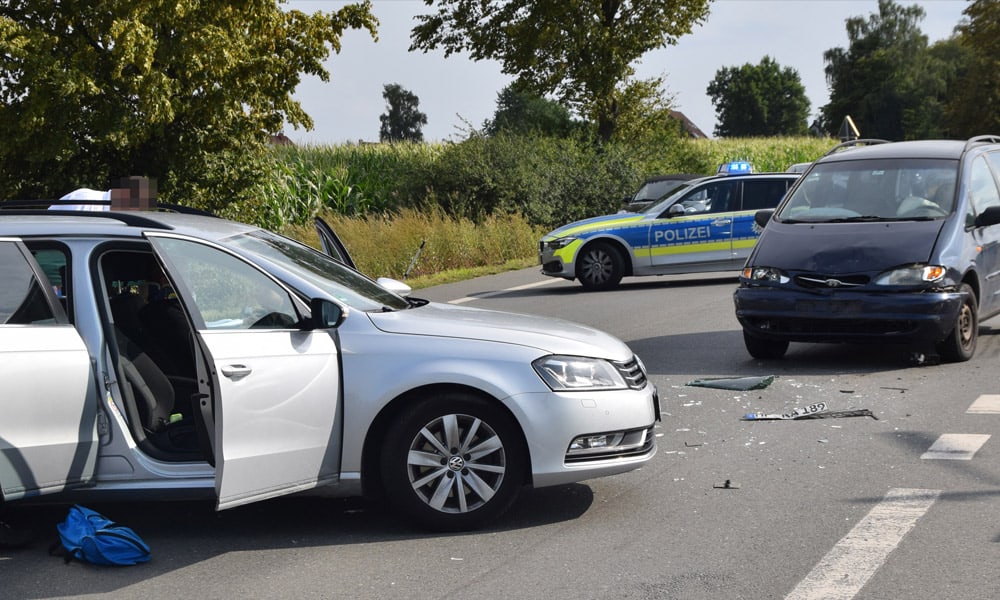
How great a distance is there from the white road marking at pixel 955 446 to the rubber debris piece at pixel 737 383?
202cm

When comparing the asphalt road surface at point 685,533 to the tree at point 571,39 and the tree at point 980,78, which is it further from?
the tree at point 980,78

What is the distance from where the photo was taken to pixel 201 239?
234 inches

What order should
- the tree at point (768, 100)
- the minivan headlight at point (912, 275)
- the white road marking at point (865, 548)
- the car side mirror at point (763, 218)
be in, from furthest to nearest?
the tree at point (768, 100), the car side mirror at point (763, 218), the minivan headlight at point (912, 275), the white road marking at point (865, 548)

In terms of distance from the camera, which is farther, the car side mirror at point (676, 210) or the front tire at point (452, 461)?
the car side mirror at point (676, 210)

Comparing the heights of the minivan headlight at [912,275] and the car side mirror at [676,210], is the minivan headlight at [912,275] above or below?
below

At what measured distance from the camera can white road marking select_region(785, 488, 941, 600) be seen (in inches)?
191

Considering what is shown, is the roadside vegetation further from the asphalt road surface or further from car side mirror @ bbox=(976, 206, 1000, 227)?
the asphalt road surface

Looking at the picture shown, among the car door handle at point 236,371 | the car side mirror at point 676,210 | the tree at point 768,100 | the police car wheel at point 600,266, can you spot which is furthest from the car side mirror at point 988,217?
the tree at point 768,100

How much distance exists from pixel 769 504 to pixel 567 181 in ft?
80.9

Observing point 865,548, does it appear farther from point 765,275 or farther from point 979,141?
point 979,141

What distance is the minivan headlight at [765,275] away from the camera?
10.4 meters

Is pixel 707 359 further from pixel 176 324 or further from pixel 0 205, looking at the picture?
pixel 0 205

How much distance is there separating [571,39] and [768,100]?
86886mm

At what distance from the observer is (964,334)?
10398mm
